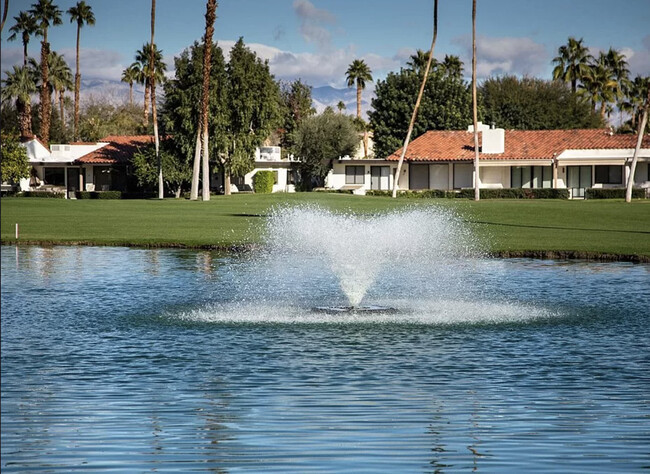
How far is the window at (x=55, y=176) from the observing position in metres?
91.0

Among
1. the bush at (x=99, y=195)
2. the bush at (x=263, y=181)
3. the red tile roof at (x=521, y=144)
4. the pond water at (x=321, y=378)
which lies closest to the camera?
the pond water at (x=321, y=378)

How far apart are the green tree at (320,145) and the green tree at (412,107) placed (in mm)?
5130

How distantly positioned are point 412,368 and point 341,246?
12374mm

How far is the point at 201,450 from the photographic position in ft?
29.3

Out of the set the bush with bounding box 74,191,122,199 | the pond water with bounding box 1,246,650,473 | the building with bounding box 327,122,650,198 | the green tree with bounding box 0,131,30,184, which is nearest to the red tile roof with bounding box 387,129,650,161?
the building with bounding box 327,122,650,198

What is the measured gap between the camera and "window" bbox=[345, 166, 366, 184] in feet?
306

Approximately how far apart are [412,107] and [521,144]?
18363 mm

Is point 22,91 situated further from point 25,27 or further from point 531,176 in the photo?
point 531,176

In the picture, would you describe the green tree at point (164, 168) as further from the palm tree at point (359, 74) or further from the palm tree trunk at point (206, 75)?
the palm tree at point (359, 74)

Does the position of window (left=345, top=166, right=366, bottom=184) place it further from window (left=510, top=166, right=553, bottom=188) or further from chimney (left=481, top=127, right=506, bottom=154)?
window (left=510, top=166, right=553, bottom=188)

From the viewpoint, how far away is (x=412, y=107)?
103500 millimetres

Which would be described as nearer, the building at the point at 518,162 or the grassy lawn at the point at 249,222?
the grassy lawn at the point at 249,222

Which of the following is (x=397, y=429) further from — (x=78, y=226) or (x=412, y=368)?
(x=78, y=226)

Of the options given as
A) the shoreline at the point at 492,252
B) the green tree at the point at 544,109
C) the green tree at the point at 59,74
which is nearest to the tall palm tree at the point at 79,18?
the green tree at the point at 59,74
